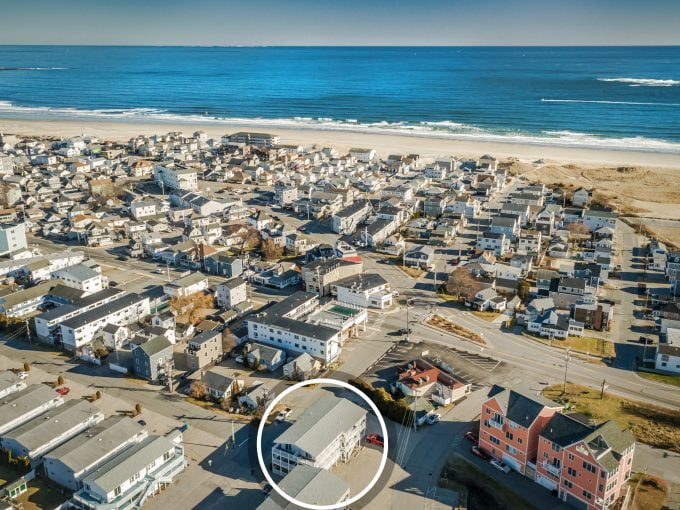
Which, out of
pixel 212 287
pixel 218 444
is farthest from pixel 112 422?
pixel 212 287

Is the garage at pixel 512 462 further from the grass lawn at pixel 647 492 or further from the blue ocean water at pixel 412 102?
the blue ocean water at pixel 412 102

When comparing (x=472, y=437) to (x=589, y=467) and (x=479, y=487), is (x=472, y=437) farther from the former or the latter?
(x=589, y=467)

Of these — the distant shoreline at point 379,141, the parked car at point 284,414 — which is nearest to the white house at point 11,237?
the parked car at point 284,414

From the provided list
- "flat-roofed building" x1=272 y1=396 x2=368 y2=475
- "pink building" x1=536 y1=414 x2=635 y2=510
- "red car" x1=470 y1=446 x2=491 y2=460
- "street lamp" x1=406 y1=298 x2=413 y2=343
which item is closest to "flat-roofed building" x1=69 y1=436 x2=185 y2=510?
"flat-roofed building" x1=272 y1=396 x2=368 y2=475

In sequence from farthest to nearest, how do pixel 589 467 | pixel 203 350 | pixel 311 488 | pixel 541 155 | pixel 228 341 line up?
pixel 541 155, pixel 228 341, pixel 203 350, pixel 589 467, pixel 311 488

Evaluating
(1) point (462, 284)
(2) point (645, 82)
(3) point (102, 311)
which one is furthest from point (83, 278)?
(2) point (645, 82)

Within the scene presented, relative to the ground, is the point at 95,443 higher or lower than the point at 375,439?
higher

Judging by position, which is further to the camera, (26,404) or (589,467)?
(26,404)
